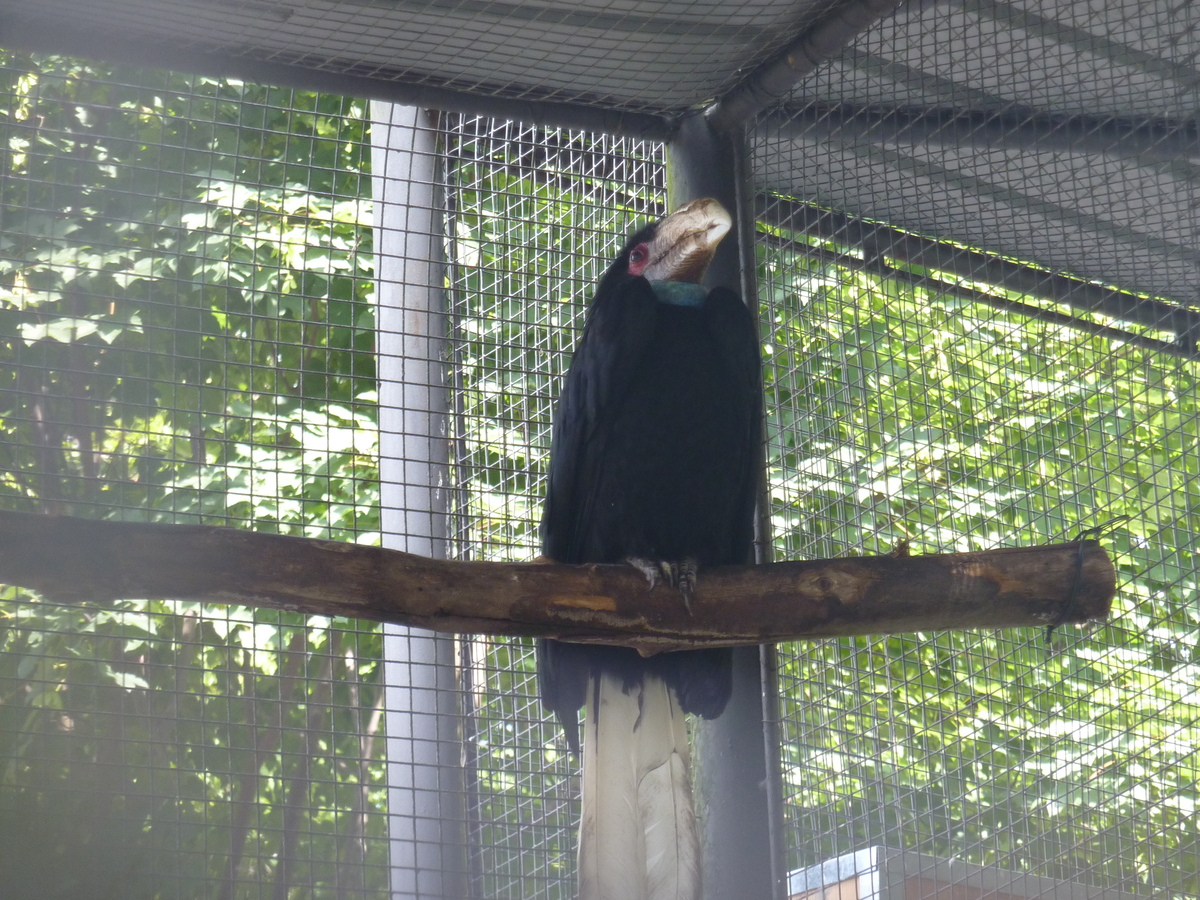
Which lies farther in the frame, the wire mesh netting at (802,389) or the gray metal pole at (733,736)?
the wire mesh netting at (802,389)

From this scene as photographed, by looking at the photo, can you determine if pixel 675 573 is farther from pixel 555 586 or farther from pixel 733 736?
pixel 733 736

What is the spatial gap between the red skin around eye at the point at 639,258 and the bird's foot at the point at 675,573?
77cm

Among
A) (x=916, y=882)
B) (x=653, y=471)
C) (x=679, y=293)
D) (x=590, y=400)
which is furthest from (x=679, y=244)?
(x=916, y=882)

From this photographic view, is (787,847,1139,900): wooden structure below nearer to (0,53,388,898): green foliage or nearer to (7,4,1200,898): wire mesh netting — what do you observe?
(7,4,1200,898): wire mesh netting

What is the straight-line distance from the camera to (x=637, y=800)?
218cm

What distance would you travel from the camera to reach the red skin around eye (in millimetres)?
2527

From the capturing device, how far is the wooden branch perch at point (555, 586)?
153 centimetres

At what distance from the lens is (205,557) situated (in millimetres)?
1580

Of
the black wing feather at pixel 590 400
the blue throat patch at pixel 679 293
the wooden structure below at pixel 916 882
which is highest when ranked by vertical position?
the blue throat patch at pixel 679 293

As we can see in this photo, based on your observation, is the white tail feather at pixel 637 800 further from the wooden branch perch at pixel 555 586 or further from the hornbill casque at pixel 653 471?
the wooden branch perch at pixel 555 586

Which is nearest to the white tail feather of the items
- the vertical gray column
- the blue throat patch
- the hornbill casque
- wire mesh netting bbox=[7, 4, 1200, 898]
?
the hornbill casque

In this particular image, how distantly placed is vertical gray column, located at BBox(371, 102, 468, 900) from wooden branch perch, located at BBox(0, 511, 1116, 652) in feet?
2.11

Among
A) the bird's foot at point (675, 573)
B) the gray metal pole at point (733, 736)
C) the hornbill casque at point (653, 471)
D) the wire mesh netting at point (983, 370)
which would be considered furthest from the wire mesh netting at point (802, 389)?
the bird's foot at point (675, 573)

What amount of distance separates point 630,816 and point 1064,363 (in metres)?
1.71
